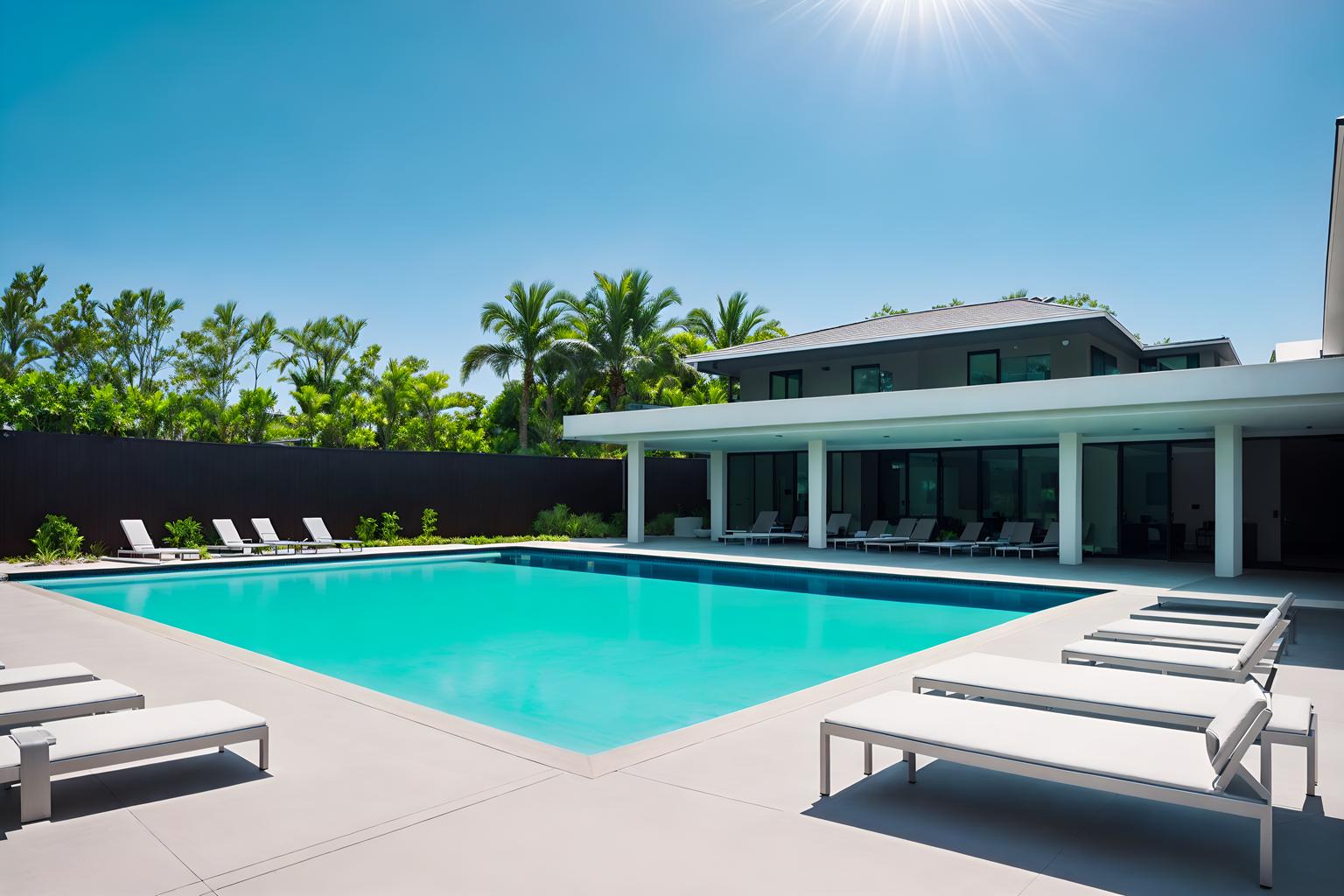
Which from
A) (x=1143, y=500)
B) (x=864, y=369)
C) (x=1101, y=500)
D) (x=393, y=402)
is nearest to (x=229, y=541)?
(x=393, y=402)

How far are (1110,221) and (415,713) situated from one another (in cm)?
2740

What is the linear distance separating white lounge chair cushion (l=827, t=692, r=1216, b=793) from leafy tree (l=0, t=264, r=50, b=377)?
4122 cm

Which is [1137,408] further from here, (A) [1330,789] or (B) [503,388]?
(B) [503,388]

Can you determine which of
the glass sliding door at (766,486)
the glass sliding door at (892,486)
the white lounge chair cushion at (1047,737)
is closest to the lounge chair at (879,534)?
the glass sliding door at (892,486)

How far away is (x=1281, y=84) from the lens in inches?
701

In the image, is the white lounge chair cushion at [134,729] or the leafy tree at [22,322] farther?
the leafy tree at [22,322]

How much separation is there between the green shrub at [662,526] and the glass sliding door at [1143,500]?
1172 cm

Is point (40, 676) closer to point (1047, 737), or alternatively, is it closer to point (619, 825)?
point (619, 825)

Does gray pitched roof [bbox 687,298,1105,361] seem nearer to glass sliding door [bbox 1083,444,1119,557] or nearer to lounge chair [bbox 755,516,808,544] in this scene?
glass sliding door [bbox 1083,444,1119,557]

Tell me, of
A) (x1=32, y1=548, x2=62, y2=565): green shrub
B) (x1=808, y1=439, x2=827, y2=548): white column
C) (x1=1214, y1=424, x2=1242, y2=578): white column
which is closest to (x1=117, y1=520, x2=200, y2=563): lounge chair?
(x1=32, y1=548, x2=62, y2=565): green shrub

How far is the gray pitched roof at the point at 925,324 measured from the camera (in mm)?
19438

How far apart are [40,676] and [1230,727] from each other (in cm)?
634

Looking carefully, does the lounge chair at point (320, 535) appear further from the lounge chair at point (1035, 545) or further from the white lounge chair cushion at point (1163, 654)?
the white lounge chair cushion at point (1163, 654)

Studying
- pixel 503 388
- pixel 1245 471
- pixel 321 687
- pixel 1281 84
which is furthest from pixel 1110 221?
pixel 321 687
